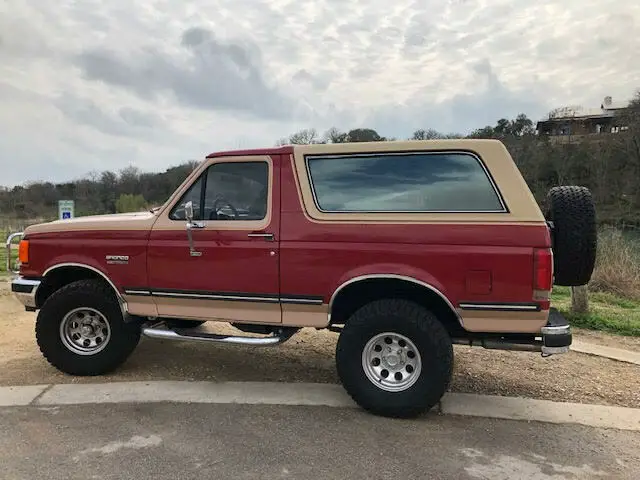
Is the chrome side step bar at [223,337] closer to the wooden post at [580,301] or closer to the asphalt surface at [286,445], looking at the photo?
the asphalt surface at [286,445]

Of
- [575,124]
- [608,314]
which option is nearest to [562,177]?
[575,124]

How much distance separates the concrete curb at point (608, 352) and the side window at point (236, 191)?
3979 mm

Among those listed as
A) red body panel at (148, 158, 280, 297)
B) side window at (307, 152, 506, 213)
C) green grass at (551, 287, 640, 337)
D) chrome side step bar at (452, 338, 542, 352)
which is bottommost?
green grass at (551, 287, 640, 337)

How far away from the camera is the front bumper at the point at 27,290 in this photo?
500 cm

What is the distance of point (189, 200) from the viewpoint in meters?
4.71

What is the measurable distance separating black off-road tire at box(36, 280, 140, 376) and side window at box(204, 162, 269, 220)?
1.25 metres

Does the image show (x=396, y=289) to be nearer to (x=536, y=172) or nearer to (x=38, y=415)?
(x=38, y=415)

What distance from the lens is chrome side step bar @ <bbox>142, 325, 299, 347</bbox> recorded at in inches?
176

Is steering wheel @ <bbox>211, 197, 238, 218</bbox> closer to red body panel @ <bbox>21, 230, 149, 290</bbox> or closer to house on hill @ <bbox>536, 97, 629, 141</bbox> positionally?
red body panel @ <bbox>21, 230, 149, 290</bbox>

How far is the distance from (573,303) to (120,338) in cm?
601

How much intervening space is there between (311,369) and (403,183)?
7.04ft

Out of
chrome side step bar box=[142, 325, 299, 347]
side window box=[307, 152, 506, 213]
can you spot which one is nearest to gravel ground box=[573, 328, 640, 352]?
side window box=[307, 152, 506, 213]

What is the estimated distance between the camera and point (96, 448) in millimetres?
3605

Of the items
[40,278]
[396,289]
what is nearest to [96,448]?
[40,278]
